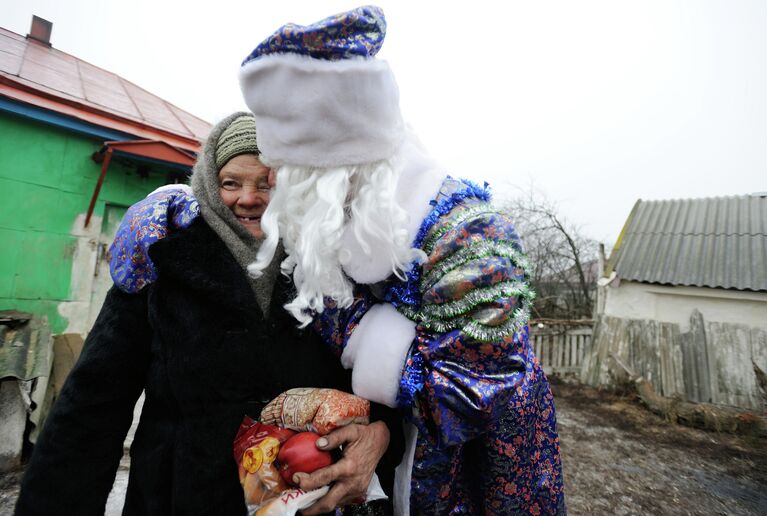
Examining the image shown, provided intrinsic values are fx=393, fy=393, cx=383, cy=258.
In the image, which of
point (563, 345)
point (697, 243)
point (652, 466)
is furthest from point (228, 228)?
point (697, 243)

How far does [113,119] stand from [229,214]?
4514 mm

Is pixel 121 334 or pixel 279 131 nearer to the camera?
pixel 279 131

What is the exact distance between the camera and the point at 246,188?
1.48m

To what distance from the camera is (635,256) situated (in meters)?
8.31

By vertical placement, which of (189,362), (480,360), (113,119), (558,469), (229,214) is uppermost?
(113,119)

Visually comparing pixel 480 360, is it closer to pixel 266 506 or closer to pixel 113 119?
pixel 266 506

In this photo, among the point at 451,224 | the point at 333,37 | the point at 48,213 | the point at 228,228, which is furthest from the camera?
the point at 48,213

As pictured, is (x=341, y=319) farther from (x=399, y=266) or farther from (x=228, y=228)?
(x=228, y=228)

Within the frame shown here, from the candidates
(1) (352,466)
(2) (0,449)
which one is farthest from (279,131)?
(2) (0,449)

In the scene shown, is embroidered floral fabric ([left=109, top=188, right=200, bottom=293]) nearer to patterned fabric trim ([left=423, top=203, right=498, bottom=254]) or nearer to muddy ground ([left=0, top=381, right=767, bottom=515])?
patterned fabric trim ([left=423, top=203, right=498, bottom=254])

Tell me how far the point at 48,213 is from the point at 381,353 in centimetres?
510

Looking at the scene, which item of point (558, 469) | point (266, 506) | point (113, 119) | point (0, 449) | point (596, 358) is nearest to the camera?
point (266, 506)

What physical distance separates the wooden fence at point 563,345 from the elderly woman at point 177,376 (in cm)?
A: 865

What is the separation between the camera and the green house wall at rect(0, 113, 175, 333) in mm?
4215
